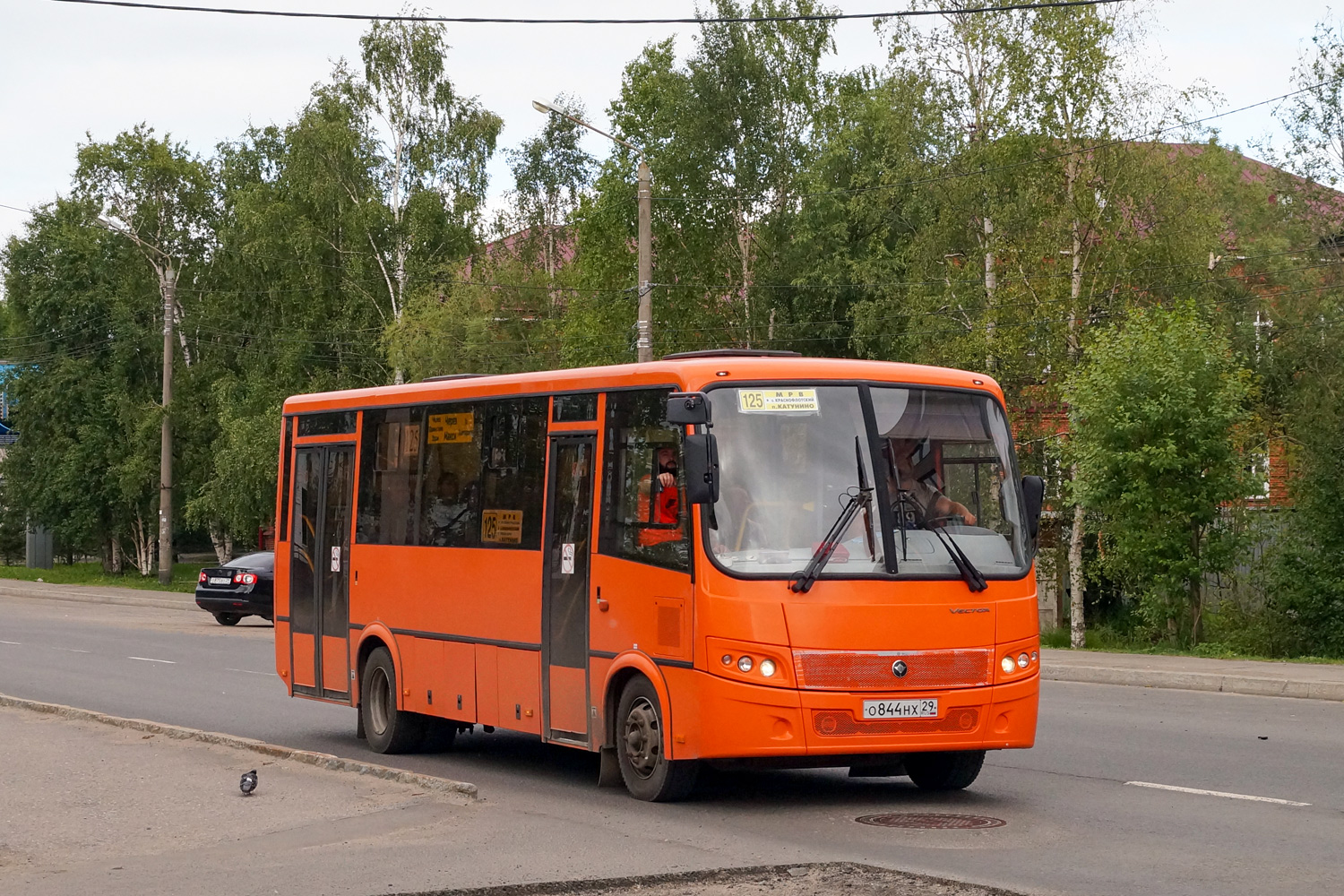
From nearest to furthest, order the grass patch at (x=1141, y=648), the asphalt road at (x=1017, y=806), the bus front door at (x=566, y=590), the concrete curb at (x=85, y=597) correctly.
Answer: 1. the asphalt road at (x=1017, y=806)
2. the bus front door at (x=566, y=590)
3. the grass patch at (x=1141, y=648)
4. the concrete curb at (x=85, y=597)

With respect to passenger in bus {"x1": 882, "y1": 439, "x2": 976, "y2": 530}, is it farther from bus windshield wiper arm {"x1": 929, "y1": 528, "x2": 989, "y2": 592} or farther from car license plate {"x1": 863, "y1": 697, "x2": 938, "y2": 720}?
car license plate {"x1": 863, "y1": 697, "x2": 938, "y2": 720}

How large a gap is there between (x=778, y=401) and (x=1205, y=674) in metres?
10.9

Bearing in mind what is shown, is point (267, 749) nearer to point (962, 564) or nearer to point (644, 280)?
point (962, 564)

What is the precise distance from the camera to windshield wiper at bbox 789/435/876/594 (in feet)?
32.2

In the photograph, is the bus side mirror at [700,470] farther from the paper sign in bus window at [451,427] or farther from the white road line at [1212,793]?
the white road line at [1212,793]

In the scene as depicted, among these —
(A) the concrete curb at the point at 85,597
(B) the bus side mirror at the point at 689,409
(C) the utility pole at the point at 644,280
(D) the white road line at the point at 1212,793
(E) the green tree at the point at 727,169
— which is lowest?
(A) the concrete curb at the point at 85,597

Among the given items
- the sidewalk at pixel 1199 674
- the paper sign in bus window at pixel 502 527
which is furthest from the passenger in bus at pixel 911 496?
the sidewalk at pixel 1199 674

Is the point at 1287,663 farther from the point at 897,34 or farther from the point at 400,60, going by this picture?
the point at 400,60

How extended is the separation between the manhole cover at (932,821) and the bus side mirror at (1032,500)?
1.87m

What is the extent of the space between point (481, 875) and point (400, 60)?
4850cm

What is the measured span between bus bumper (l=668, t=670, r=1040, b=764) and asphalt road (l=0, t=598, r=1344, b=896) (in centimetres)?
40

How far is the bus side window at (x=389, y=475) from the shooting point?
13.3 meters

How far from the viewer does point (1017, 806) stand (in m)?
Result: 10.3

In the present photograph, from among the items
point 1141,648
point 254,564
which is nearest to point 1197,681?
point 1141,648
